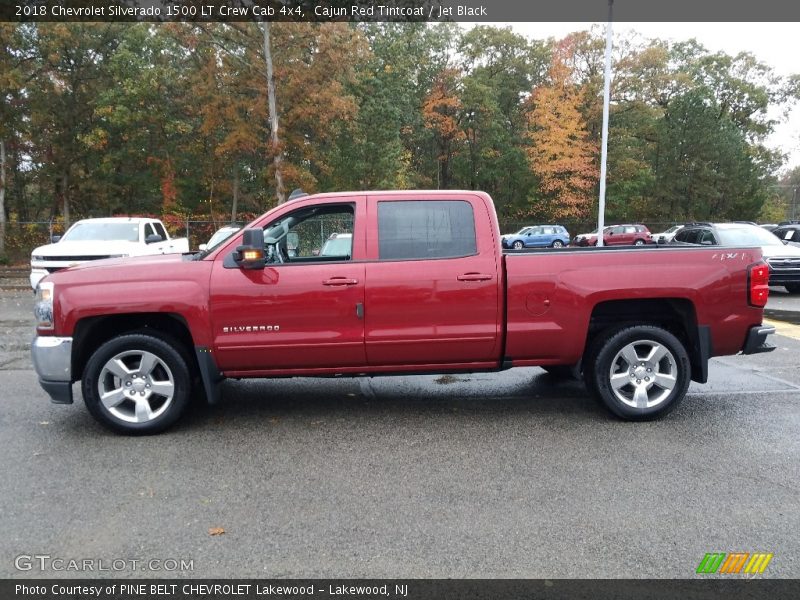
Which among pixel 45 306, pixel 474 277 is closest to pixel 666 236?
pixel 474 277

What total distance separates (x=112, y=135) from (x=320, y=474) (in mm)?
35618

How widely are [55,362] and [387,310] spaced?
2.73m

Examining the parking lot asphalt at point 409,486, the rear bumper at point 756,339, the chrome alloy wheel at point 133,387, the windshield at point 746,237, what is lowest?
the parking lot asphalt at point 409,486

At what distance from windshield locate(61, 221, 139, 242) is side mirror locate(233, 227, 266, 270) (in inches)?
385

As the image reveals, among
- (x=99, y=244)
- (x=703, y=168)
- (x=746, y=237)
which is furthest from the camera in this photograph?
(x=703, y=168)

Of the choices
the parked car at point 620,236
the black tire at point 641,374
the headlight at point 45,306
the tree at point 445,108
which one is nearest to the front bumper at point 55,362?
the headlight at point 45,306

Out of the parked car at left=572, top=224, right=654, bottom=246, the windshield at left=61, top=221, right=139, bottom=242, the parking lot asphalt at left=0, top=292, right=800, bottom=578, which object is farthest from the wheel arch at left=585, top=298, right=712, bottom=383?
the parked car at left=572, top=224, right=654, bottom=246

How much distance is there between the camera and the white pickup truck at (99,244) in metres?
12.7

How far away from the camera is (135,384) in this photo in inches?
196

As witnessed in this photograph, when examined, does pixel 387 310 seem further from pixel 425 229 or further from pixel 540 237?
pixel 540 237

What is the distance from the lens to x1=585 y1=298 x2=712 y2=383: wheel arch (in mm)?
5301

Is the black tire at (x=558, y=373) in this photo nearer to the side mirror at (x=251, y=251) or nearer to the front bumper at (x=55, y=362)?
the side mirror at (x=251, y=251)

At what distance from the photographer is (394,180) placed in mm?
38188

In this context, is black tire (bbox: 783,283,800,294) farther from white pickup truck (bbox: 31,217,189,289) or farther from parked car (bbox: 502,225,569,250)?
parked car (bbox: 502,225,569,250)
